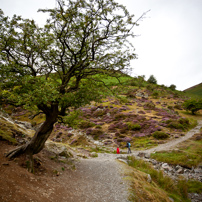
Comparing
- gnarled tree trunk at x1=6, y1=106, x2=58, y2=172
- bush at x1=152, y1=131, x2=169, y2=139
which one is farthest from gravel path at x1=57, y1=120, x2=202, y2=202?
bush at x1=152, y1=131, x2=169, y2=139

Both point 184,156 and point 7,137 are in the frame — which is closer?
point 7,137

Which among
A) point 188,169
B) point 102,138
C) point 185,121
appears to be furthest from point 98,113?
point 188,169

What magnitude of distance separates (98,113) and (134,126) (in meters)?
14.9

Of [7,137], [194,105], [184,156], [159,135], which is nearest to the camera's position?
[7,137]

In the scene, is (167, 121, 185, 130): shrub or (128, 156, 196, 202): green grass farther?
(167, 121, 185, 130): shrub

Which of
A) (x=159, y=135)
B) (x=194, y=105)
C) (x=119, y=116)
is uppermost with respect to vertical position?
(x=194, y=105)

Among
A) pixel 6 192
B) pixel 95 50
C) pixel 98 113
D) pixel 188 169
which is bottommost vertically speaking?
pixel 188 169

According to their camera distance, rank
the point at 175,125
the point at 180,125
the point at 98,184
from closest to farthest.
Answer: the point at 98,184
the point at 180,125
the point at 175,125

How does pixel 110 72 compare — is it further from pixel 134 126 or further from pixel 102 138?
pixel 134 126

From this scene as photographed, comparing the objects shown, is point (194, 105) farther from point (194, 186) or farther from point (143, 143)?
point (194, 186)

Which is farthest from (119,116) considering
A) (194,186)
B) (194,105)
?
(194,186)

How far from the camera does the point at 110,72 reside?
9820 millimetres

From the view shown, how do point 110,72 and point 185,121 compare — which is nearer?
point 110,72

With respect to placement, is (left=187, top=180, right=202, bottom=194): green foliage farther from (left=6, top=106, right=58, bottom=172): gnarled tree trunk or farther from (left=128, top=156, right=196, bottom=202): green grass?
(left=6, top=106, right=58, bottom=172): gnarled tree trunk
